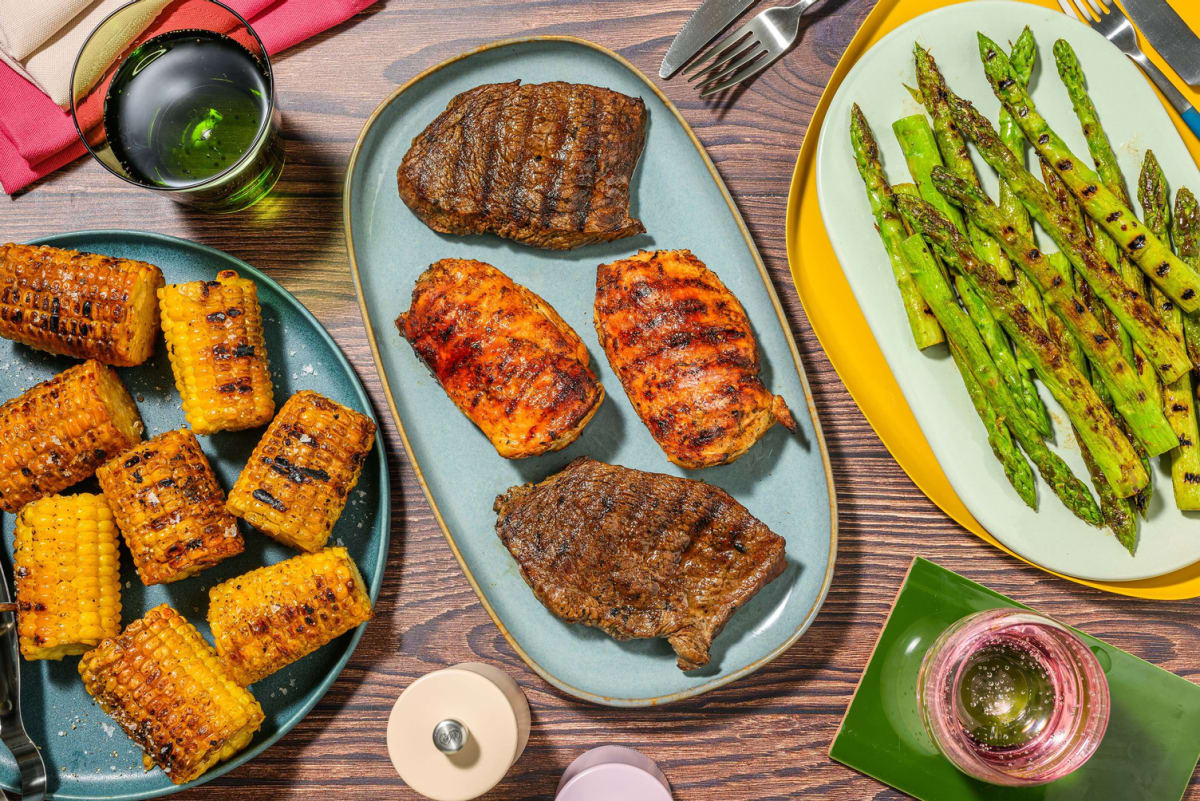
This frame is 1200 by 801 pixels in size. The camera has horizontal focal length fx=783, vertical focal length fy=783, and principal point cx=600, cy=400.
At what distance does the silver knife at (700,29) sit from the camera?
10.1 feet

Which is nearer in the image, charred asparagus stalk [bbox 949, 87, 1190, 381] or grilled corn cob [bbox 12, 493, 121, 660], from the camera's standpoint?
grilled corn cob [bbox 12, 493, 121, 660]

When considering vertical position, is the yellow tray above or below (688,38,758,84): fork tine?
below

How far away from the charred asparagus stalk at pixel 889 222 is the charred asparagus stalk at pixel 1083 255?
1.20ft

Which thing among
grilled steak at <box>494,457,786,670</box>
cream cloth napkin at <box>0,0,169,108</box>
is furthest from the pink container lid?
cream cloth napkin at <box>0,0,169,108</box>

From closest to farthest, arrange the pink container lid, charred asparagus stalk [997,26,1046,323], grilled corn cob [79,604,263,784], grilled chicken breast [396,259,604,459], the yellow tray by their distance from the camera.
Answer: grilled corn cob [79,604,263,784] → grilled chicken breast [396,259,604,459] → the pink container lid → charred asparagus stalk [997,26,1046,323] → the yellow tray

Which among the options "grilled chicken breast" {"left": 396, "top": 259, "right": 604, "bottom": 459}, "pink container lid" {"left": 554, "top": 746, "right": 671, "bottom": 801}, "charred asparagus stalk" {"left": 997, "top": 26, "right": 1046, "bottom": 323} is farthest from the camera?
"charred asparagus stalk" {"left": 997, "top": 26, "right": 1046, "bottom": 323}

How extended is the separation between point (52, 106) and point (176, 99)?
579 mm

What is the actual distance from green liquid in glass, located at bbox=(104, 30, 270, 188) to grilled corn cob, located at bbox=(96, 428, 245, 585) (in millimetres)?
996

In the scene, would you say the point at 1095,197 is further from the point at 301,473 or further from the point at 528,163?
the point at 301,473

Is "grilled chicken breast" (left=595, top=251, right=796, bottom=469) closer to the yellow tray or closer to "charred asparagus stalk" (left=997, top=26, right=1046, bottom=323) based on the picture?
the yellow tray

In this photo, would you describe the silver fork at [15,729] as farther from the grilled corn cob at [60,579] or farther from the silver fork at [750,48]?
the silver fork at [750,48]

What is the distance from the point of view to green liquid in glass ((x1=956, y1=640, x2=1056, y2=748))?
2.96 meters

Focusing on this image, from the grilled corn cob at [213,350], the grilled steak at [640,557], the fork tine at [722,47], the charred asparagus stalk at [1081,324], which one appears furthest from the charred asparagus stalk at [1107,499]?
the grilled corn cob at [213,350]

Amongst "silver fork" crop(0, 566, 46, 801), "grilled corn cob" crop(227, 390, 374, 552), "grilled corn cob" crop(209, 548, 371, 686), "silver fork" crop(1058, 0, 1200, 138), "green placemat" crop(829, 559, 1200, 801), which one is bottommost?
"silver fork" crop(0, 566, 46, 801)
